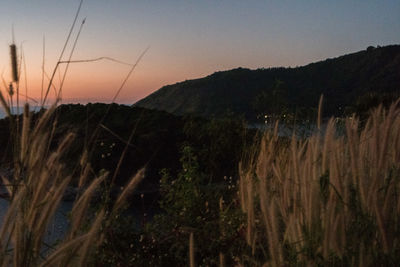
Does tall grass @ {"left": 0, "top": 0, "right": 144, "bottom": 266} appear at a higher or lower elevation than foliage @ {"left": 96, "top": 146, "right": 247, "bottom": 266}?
higher

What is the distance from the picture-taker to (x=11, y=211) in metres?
1.35

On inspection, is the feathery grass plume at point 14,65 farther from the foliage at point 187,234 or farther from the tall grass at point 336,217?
the foliage at point 187,234

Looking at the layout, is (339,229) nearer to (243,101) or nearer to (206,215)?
(206,215)

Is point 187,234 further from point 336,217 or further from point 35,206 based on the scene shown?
point 35,206

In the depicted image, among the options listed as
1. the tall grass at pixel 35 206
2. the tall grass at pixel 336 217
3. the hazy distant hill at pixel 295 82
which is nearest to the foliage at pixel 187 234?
the tall grass at pixel 336 217

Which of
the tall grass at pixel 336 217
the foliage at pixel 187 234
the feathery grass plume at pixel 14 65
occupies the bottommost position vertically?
the foliage at pixel 187 234

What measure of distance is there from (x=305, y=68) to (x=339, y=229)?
44.9 meters

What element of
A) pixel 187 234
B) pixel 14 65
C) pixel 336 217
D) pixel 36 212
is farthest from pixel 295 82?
pixel 36 212

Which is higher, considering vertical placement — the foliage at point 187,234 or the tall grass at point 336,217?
the tall grass at point 336,217

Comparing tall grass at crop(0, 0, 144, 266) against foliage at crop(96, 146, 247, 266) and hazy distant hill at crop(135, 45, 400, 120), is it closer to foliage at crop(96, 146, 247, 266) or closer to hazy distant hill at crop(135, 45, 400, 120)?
foliage at crop(96, 146, 247, 266)

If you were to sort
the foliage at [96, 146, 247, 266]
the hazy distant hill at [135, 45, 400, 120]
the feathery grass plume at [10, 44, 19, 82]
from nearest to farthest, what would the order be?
the feathery grass plume at [10, 44, 19, 82], the foliage at [96, 146, 247, 266], the hazy distant hill at [135, 45, 400, 120]

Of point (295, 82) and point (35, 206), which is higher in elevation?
point (295, 82)

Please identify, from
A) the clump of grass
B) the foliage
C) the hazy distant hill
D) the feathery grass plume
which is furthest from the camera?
the hazy distant hill

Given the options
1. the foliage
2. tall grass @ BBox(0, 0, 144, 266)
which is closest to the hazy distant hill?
the foliage
